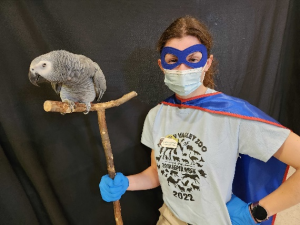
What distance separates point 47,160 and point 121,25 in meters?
0.70

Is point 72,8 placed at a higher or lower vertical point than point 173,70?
higher

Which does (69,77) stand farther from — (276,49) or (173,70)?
(276,49)

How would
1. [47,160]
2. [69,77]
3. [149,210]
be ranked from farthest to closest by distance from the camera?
[149,210] < [47,160] < [69,77]

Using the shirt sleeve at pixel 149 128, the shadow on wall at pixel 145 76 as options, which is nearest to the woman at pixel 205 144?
the shirt sleeve at pixel 149 128

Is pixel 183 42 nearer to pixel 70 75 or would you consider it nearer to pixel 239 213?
pixel 70 75

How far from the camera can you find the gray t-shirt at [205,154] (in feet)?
2.35

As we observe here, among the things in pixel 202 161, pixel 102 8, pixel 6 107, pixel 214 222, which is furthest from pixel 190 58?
pixel 6 107

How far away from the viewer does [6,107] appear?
0.85 m

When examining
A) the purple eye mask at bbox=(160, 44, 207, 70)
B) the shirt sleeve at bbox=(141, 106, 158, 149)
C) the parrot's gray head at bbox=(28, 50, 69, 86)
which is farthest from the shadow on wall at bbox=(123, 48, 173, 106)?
the parrot's gray head at bbox=(28, 50, 69, 86)

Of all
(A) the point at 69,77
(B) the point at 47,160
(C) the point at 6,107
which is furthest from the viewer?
(B) the point at 47,160

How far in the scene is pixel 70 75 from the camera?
0.71m

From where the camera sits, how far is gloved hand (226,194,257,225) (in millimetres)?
770

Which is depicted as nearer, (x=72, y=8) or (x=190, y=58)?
(x=190, y=58)

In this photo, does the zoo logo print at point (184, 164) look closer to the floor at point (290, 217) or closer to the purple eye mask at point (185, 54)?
the purple eye mask at point (185, 54)
